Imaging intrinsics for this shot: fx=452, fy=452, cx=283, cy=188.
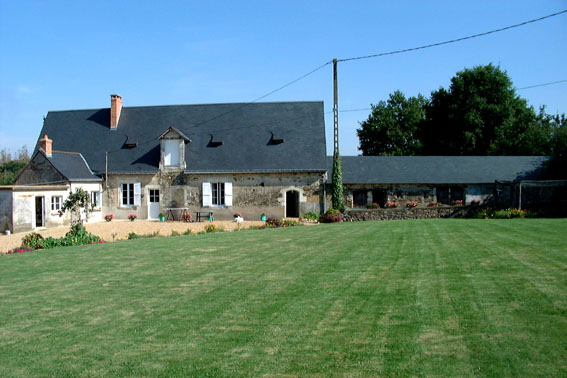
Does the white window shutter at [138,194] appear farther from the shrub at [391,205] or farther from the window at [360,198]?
the shrub at [391,205]

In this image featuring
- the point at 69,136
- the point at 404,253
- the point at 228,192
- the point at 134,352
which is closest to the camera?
the point at 134,352

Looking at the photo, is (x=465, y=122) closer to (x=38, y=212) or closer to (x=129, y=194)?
(x=129, y=194)

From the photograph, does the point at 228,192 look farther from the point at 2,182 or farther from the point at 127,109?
the point at 2,182

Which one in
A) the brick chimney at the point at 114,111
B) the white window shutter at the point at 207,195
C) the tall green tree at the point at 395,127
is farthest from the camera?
the tall green tree at the point at 395,127

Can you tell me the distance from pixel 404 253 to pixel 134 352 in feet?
19.8

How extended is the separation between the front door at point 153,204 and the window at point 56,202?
424cm

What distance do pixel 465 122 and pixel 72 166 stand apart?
2943 centimetres

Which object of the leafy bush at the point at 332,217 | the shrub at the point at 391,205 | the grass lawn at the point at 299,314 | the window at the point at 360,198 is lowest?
the grass lawn at the point at 299,314

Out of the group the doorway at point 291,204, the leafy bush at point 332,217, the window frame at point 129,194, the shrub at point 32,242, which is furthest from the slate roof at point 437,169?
the shrub at point 32,242

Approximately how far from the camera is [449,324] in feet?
15.9

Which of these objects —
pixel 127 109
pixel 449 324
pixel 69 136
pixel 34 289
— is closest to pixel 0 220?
pixel 69 136

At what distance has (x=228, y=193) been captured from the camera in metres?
22.9

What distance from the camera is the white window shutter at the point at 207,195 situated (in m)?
23.0

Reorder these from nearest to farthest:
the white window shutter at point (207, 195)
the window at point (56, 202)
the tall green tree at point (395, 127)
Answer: the window at point (56, 202) < the white window shutter at point (207, 195) < the tall green tree at point (395, 127)
